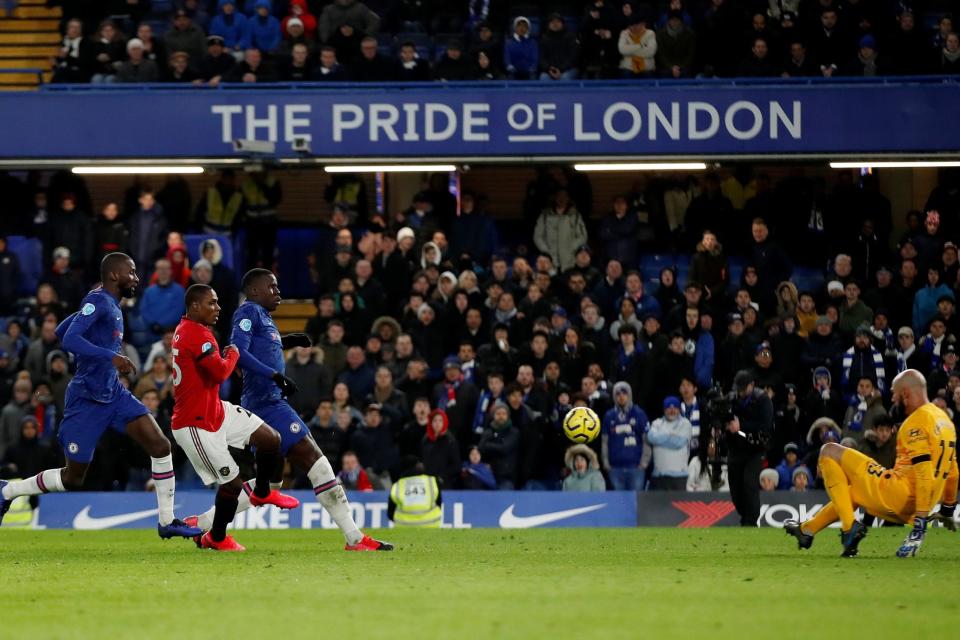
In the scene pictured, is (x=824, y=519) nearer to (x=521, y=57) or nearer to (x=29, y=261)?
(x=521, y=57)

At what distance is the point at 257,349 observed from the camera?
12.8m

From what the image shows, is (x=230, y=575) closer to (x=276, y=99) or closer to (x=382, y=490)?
(x=382, y=490)

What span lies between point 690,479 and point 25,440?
806cm

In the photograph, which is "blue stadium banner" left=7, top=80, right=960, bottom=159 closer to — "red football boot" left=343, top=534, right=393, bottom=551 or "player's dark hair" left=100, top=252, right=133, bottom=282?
"player's dark hair" left=100, top=252, right=133, bottom=282

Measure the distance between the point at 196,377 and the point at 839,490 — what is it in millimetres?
4905

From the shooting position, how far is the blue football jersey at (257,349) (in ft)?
41.2

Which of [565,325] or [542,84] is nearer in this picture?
[565,325]

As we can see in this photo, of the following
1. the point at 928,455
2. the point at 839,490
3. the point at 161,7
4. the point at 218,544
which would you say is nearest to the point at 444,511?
the point at 218,544

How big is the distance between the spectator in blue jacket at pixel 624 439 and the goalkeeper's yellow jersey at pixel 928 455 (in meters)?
7.66

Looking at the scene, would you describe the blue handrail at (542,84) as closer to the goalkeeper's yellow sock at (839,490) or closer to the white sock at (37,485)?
the white sock at (37,485)

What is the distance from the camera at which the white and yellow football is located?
18.1 meters

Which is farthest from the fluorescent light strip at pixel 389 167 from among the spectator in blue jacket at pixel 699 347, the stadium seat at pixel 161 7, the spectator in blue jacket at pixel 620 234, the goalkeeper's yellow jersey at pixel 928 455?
the goalkeeper's yellow jersey at pixel 928 455

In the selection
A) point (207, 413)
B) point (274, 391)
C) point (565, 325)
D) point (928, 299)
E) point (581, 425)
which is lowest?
point (581, 425)

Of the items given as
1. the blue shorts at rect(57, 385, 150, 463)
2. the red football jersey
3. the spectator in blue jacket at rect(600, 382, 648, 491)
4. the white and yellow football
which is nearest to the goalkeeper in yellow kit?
the red football jersey
